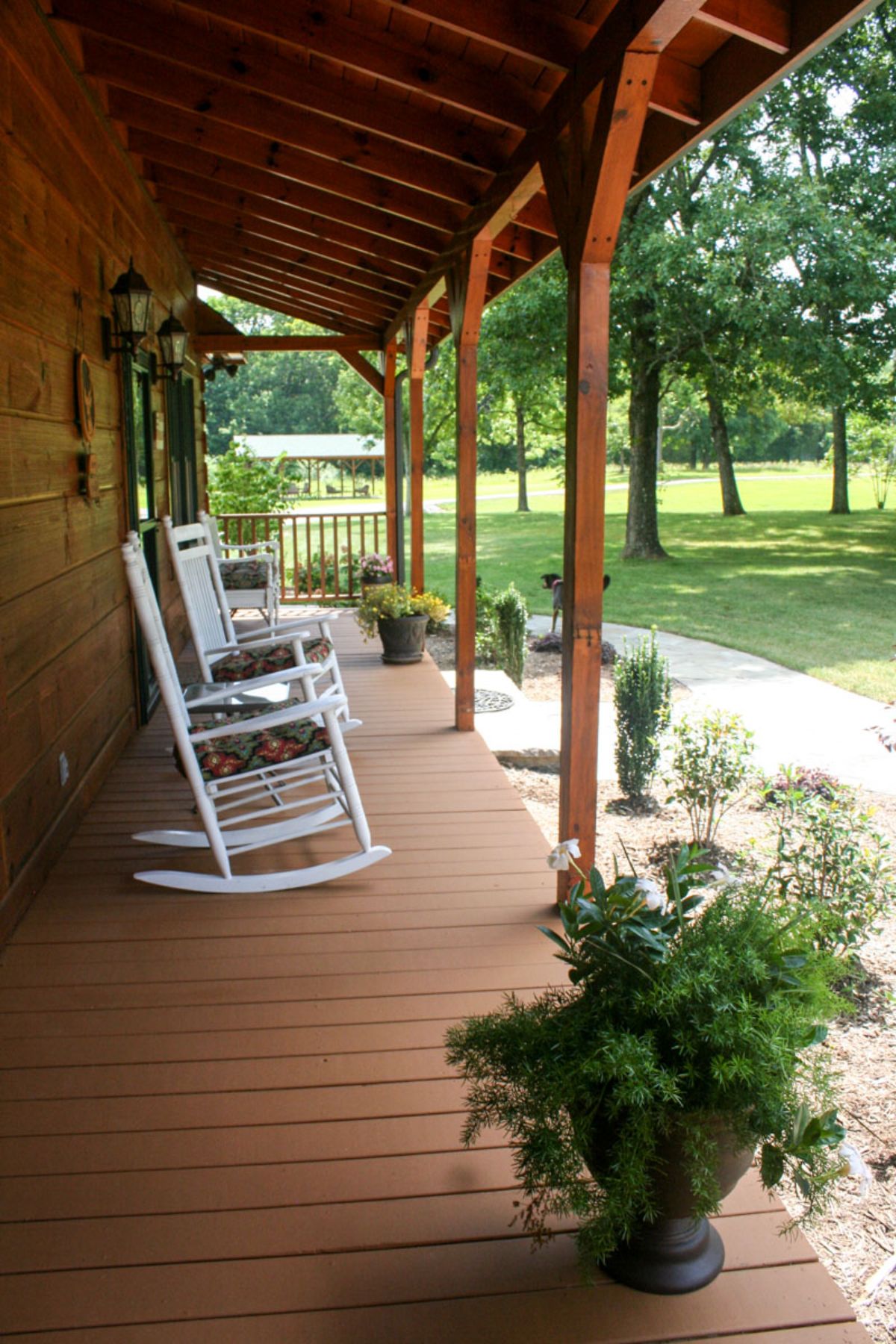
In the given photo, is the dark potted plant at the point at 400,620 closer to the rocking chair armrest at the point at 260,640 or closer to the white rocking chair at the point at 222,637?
the white rocking chair at the point at 222,637

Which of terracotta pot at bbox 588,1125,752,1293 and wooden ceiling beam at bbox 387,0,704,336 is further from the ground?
wooden ceiling beam at bbox 387,0,704,336

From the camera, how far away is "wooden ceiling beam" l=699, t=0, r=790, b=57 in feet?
6.44

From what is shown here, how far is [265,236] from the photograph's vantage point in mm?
5879

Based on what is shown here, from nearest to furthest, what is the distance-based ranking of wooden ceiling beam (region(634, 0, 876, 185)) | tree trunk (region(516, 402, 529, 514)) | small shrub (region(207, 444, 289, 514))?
wooden ceiling beam (region(634, 0, 876, 185)) < small shrub (region(207, 444, 289, 514)) < tree trunk (region(516, 402, 529, 514))

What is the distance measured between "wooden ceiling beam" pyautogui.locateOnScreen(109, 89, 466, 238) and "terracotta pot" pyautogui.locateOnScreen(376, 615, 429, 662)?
8.83 ft

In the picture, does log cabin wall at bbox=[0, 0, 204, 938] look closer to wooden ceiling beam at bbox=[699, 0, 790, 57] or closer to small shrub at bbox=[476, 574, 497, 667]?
wooden ceiling beam at bbox=[699, 0, 790, 57]

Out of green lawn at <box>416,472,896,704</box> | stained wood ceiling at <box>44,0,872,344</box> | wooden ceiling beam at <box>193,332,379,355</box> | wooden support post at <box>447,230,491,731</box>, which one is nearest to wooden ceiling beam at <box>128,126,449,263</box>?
stained wood ceiling at <box>44,0,872,344</box>

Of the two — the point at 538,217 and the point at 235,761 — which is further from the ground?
the point at 538,217

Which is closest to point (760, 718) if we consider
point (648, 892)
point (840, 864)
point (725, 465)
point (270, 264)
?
point (840, 864)

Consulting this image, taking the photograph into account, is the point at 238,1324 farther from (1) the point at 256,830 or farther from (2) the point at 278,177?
(2) the point at 278,177

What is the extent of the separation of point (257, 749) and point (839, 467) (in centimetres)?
1955

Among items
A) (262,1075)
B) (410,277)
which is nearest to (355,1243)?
(262,1075)

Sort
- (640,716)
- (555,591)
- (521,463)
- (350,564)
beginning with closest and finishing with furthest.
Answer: (640,716)
(555,591)
(350,564)
(521,463)

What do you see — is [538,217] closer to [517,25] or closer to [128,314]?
[517,25]
